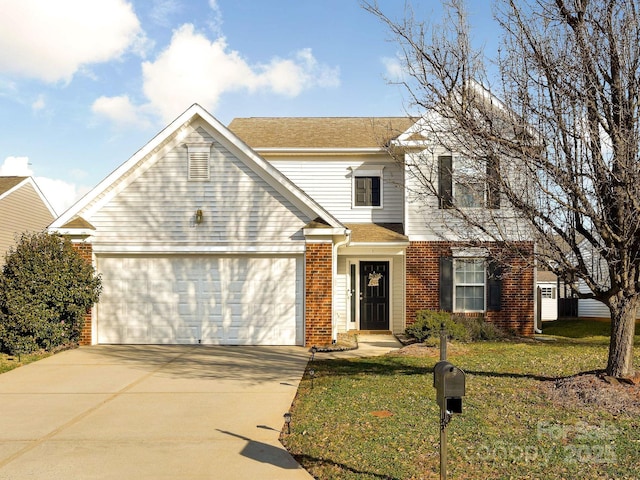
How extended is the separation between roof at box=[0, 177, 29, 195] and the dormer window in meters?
12.9

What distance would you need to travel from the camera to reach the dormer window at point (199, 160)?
46.3ft

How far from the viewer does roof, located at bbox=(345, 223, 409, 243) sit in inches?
623

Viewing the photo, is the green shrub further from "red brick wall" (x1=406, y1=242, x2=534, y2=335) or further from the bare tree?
the bare tree

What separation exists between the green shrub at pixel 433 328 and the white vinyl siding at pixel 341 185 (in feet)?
12.7

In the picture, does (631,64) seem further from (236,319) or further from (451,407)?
(236,319)

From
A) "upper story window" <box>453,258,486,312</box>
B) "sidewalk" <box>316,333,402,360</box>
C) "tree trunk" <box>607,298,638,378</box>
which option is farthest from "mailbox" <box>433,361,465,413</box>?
"upper story window" <box>453,258,486,312</box>

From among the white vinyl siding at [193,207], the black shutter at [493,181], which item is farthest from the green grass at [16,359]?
the black shutter at [493,181]

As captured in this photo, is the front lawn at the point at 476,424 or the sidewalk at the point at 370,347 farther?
the sidewalk at the point at 370,347

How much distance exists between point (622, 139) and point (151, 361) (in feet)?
31.0

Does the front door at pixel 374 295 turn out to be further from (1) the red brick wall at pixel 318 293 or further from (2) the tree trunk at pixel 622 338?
(2) the tree trunk at pixel 622 338

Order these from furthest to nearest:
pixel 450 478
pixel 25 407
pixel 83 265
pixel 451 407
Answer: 1. pixel 83 265
2. pixel 25 407
3. pixel 450 478
4. pixel 451 407

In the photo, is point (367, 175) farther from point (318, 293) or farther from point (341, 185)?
point (318, 293)

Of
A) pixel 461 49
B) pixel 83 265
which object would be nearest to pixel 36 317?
pixel 83 265

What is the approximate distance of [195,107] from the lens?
13.9 metres
